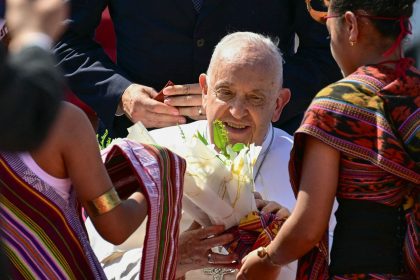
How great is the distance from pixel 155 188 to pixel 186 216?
2.13 feet

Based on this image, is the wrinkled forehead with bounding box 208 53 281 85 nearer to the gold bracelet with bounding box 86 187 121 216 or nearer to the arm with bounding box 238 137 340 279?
the arm with bounding box 238 137 340 279

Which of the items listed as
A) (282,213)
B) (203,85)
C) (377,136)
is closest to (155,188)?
(282,213)

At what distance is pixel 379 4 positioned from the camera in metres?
3.83

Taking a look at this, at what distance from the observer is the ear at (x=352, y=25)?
12.6 feet

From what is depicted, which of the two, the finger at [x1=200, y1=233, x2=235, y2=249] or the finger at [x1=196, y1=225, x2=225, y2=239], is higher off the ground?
the finger at [x1=196, y1=225, x2=225, y2=239]

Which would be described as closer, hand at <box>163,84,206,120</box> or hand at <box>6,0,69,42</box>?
hand at <box>6,0,69,42</box>

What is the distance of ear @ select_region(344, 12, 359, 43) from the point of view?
12.6 ft

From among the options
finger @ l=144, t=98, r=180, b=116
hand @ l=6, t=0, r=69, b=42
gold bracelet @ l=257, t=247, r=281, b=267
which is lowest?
finger @ l=144, t=98, r=180, b=116

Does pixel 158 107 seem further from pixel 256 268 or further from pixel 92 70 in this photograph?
pixel 256 268

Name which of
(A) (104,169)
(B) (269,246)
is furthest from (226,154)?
(A) (104,169)

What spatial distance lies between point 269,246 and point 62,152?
795 millimetres

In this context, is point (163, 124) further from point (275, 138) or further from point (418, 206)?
point (418, 206)

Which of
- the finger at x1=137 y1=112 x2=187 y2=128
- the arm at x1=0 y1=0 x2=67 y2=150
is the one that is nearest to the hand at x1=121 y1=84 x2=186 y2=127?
the finger at x1=137 y1=112 x2=187 y2=128

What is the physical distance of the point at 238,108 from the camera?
4.84 meters
